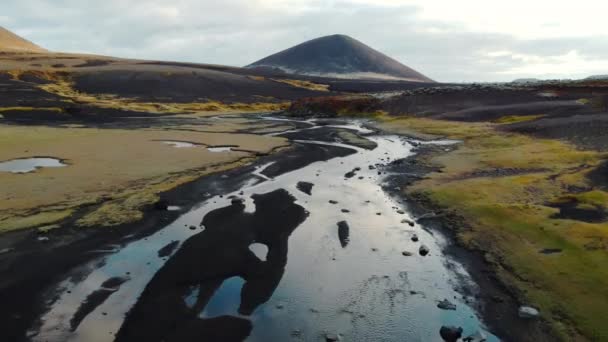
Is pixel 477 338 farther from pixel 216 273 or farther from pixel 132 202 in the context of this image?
pixel 132 202

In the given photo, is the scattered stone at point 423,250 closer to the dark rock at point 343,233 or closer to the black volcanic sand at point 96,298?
the dark rock at point 343,233

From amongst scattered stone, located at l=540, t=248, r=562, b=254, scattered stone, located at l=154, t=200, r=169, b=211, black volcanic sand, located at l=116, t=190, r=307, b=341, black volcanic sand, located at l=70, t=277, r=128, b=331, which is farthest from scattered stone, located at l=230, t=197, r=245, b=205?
scattered stone, located at l=540, t=248, r=562, b=254

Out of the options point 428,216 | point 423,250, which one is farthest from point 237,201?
point 423,250

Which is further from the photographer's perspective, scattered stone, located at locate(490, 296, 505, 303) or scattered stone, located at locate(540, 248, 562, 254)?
scattered stone, located at locate(540, 248, 562, 254)

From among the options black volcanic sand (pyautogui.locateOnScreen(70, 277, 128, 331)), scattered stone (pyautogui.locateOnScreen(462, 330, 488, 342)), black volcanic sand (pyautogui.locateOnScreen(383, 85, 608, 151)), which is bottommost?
black volcanic sand (pyautogui.locateOnScreen(70, 277, 128, 331))

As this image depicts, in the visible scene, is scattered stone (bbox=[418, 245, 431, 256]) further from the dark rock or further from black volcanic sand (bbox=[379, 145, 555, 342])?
the dark rock

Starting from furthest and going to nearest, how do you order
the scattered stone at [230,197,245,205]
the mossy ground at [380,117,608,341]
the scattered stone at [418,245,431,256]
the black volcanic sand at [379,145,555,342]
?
the scattered stone at [230,197,245,205]
the scattered stone at [418,245,431,256]
the mossy ground at [380,117,608,341]
the black volcanic sand at [379,145,555,342]
